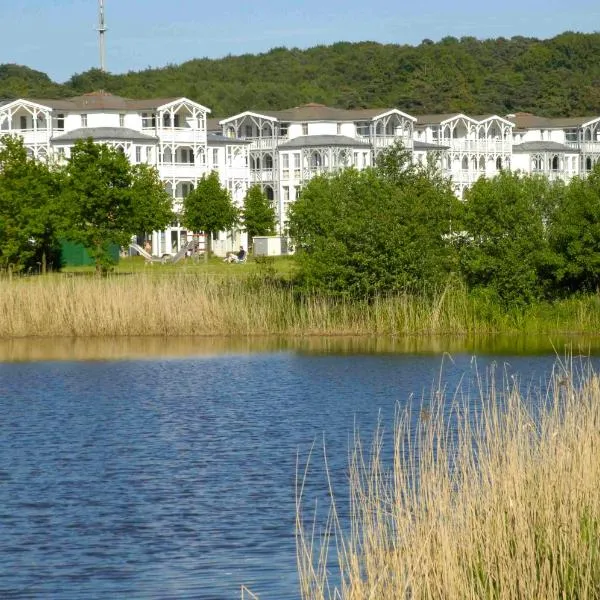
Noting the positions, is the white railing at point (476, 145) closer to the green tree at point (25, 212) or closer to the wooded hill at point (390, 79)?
the wooded hill at point (390, 79)

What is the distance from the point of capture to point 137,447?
21875 mm

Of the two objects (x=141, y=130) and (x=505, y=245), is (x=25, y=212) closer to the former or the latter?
(x=505, y=245)

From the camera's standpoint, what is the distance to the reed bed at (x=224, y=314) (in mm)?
36781

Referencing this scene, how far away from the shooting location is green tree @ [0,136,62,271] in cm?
5453

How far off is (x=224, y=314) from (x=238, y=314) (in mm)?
391

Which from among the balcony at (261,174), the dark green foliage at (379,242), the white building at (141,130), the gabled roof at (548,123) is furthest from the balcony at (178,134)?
the dark green foliage at (379,242)

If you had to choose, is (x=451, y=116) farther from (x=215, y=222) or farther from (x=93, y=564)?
(x=93, y=564)

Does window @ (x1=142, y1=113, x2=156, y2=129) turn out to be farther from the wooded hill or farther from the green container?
the wooded hill

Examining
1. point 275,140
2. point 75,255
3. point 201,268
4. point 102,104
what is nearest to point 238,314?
point 201,268

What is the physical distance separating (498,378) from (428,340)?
28.1ft

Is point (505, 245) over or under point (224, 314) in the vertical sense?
over

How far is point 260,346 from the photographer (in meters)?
36.7

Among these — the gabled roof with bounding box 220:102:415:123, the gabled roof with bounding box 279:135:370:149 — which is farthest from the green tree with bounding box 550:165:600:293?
the gabled roof with bounding box 220:102:415:123

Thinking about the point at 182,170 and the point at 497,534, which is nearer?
the point at 497,534
